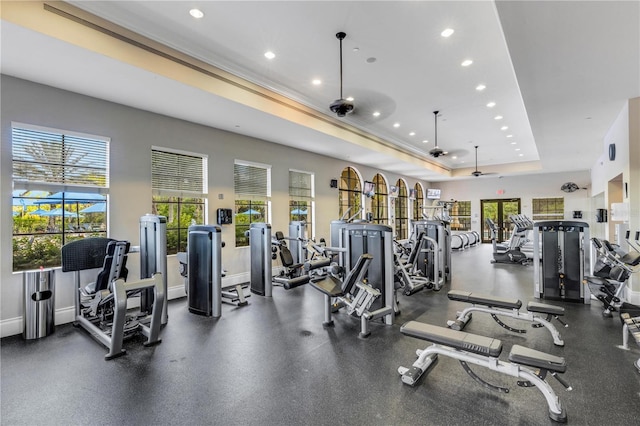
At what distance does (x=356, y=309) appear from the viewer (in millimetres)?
3816

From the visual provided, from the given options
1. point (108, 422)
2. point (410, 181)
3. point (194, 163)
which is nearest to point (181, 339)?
point (108, 422)

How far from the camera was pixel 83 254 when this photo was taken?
Answer: 13.1ft

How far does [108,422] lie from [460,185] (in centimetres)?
1635

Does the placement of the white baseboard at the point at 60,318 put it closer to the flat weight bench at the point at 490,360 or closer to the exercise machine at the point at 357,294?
the exercise machine at the point at 357,294

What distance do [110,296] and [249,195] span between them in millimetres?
3608

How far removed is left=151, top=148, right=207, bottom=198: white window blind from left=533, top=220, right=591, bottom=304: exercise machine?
6.23 metres

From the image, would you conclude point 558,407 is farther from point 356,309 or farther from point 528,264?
point 528,264

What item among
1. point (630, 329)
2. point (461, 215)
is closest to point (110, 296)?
point (630, 329)

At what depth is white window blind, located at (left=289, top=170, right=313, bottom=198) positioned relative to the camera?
7.86 m

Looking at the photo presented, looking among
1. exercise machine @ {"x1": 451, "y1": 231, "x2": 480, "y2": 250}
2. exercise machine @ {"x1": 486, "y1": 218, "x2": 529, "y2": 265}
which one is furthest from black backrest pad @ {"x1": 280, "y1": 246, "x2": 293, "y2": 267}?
exercise machine @ {"x1": 451, "y1": 231, "x2": 480, "y2": 250}

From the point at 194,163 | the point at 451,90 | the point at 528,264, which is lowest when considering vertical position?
the point at 528,264

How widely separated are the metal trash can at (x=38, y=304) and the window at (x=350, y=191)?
23.4ft

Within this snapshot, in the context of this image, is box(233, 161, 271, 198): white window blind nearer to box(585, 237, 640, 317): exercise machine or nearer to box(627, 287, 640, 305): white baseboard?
box(585, 237, 640, 317): exercise machine

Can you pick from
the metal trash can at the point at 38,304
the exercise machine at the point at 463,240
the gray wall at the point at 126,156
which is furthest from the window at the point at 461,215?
the metal trash can at the point at 38,304
